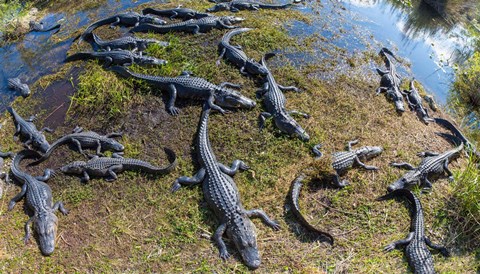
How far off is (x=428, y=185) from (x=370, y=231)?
1.54 meters

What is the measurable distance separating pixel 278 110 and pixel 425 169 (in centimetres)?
267

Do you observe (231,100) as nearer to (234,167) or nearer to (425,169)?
(234,167)

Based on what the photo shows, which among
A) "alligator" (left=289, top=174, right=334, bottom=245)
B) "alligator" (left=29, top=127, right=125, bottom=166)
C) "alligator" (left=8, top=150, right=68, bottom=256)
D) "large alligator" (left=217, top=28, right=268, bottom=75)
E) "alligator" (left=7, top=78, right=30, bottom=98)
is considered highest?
"large alligator" (left=217, top=28, right=268, bottom=75)

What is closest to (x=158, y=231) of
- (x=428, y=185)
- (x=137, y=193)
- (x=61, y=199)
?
(x=137, y=193)

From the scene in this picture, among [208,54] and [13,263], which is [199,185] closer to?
[13,263]

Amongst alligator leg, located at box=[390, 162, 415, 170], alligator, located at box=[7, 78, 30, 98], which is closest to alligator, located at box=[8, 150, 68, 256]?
alligator, located at box=[7, 78, 30, 98]

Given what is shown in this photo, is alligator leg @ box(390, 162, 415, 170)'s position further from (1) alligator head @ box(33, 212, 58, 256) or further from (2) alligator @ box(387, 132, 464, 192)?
(1) alligator head @ box(33, 212, 58, 256)

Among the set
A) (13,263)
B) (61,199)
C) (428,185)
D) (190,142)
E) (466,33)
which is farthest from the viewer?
(466,33)

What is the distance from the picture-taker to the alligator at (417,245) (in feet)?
15.4

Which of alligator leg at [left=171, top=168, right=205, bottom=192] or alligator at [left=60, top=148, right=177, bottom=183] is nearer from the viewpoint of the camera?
alligator leg at [left=171, top=168, right=205, bottom=192]

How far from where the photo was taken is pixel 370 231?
16.9ft

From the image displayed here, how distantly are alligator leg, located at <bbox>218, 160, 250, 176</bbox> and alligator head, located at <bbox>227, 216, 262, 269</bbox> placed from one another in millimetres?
993

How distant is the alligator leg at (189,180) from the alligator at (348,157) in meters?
1.99

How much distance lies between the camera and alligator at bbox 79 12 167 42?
30.4 ft
